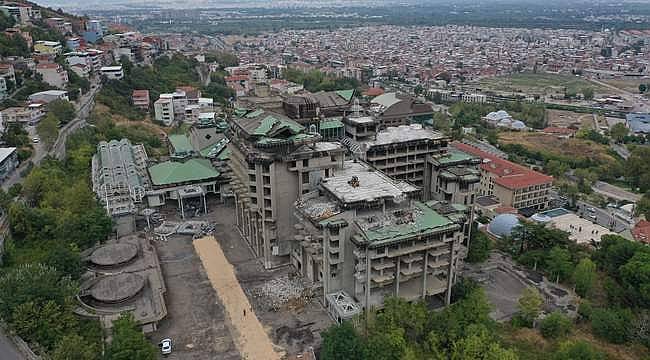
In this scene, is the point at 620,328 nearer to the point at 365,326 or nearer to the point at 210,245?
the point at 365,326

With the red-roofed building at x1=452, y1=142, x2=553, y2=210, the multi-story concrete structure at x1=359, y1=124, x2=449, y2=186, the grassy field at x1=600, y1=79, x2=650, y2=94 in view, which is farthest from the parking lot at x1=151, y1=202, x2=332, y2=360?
the grassy field at x1=600, y1=79, x2=650, y2=94

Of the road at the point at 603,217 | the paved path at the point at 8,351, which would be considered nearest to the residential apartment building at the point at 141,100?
the paved path at the point at 8,351

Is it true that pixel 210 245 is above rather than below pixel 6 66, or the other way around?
below

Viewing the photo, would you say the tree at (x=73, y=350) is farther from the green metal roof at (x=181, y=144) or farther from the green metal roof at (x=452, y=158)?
the green metal roof at (x=181, y=144)

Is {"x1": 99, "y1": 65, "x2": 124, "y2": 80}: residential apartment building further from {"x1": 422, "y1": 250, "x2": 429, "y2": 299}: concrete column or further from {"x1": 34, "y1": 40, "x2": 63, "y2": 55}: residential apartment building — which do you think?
{"x1": 422, "y1": 250, "x2": 429, "y2": 299}: concrete column

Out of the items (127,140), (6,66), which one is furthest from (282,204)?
(6,66)

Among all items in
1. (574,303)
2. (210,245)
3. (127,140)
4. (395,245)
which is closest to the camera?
(395,245)

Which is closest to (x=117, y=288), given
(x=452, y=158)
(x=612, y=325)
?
(x=452, y=158)
